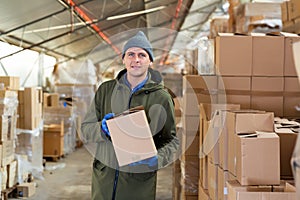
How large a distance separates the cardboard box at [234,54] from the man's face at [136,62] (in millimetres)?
774

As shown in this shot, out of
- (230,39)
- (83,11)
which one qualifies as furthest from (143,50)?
(83,11)

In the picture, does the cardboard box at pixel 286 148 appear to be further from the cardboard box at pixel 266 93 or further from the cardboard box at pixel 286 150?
the cardboard box at pixel 266 93

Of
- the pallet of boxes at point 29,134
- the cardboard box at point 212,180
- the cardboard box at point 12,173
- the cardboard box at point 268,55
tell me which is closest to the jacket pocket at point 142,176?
the cardboard box at point 212,180

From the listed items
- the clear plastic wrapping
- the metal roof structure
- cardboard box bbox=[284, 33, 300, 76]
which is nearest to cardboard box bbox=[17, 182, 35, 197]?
the clear plastic wrapping

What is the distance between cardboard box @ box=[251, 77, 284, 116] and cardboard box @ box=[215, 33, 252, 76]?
0.10 meters

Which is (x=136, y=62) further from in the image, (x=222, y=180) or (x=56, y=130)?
(x=56, y=130)

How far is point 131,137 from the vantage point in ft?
5.03

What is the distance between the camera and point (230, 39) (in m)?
2.33

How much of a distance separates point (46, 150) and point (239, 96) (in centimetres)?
389

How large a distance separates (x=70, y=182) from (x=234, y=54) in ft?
9.43

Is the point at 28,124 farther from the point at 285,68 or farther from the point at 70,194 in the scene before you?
the point at 285,68

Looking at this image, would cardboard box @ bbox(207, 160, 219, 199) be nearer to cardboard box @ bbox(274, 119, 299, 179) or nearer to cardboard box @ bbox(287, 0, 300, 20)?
cardboard box @ bbox(274, 119, 299, 179)

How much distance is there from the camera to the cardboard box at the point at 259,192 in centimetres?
153

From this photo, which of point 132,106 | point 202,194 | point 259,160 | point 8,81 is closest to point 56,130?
point 8,81
